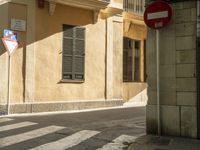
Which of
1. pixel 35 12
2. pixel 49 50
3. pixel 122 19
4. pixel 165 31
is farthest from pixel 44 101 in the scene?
pixel 165 31

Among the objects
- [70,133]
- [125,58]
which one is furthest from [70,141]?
[125,58]

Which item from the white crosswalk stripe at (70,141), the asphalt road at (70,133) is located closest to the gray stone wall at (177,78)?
the asphalt road at (70,133)

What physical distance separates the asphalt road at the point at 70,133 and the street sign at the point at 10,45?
2670 mm

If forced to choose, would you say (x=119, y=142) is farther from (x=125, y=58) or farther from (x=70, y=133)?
(x=125, y=58)

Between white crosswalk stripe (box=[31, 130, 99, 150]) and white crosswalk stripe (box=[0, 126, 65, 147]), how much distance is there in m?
0.74

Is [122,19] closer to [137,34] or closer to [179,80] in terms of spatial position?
[137,34]

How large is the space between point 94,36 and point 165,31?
7790 millimetres

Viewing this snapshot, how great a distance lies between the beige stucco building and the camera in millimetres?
12852

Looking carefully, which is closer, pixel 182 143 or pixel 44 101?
pixel 182 143

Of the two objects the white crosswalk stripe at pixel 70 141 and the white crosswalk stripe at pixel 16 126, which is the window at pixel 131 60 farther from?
the white crosswalk stripe at pixel 70 141

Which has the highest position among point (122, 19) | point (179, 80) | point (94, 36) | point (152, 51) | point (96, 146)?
point (122, 19)

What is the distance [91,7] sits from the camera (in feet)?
48.6

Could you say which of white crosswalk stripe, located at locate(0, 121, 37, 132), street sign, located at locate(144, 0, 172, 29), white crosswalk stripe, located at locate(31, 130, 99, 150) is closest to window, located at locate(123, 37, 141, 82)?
white crosswalk stripe, located at locate(0, 121, 37, 132)

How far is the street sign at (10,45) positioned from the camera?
1198cm
